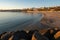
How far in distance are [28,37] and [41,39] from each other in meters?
1.37

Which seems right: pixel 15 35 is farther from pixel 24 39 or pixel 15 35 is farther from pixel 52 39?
pixel 52 39

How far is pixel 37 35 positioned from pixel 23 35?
1001 mm

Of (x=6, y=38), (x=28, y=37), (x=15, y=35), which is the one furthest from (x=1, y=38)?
(x=28, y=37)

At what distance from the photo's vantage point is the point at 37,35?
35.7 ft

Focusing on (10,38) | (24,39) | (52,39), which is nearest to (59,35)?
(52,39)

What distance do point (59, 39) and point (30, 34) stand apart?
2.29 meters

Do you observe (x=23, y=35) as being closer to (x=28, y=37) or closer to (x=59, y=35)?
(x=28, y=37)

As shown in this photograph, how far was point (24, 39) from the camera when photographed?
10883 mm

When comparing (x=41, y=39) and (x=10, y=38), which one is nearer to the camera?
(x=41, y=39)

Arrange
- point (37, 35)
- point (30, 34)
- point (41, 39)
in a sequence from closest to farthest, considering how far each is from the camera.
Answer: point (41, 39) → point (37, 35) → point (30, 34)

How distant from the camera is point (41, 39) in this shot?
10203 millimetres

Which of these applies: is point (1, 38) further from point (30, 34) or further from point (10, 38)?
point (30, 34)

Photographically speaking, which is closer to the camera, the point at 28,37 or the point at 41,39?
the point at 41,39

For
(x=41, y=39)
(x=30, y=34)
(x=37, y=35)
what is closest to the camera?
(x=41, y=39)
